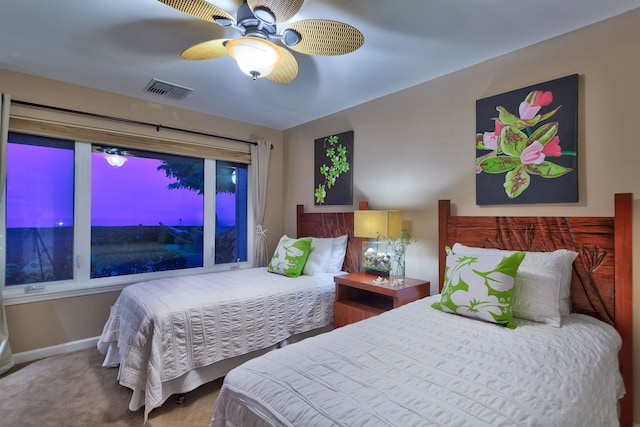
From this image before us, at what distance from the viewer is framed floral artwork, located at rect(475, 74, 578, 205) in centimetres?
198

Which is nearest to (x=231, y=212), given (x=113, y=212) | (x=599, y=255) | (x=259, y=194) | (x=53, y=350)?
(x=259, y=194)

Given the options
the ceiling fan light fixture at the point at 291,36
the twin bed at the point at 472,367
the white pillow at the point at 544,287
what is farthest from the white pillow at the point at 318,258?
the ceiling fan light fixture at the point at 291,36

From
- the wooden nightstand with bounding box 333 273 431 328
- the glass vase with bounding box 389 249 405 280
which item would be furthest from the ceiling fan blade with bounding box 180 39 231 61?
the glass vase with bounding box 389 249 405 280

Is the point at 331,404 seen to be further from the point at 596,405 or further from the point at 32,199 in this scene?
the point at 32,199

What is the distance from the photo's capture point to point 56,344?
282 cm

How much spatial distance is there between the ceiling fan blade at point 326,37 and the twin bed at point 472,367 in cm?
155


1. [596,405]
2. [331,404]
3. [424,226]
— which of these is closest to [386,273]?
[424,226]

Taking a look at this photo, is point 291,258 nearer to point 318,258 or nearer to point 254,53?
point 318,258

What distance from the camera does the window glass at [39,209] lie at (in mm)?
2707

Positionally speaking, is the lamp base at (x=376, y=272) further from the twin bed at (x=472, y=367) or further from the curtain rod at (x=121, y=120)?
the curtain rod at (x=121, y=120)

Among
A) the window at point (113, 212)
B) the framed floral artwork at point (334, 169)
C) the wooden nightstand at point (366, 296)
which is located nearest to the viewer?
the wooden nightstand at point (366, 296)

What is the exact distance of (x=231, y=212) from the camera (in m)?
3.99

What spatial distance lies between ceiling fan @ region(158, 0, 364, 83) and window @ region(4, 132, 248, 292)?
1925 mm

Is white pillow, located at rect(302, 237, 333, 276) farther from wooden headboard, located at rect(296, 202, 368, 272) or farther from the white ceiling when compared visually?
the white ceiling
